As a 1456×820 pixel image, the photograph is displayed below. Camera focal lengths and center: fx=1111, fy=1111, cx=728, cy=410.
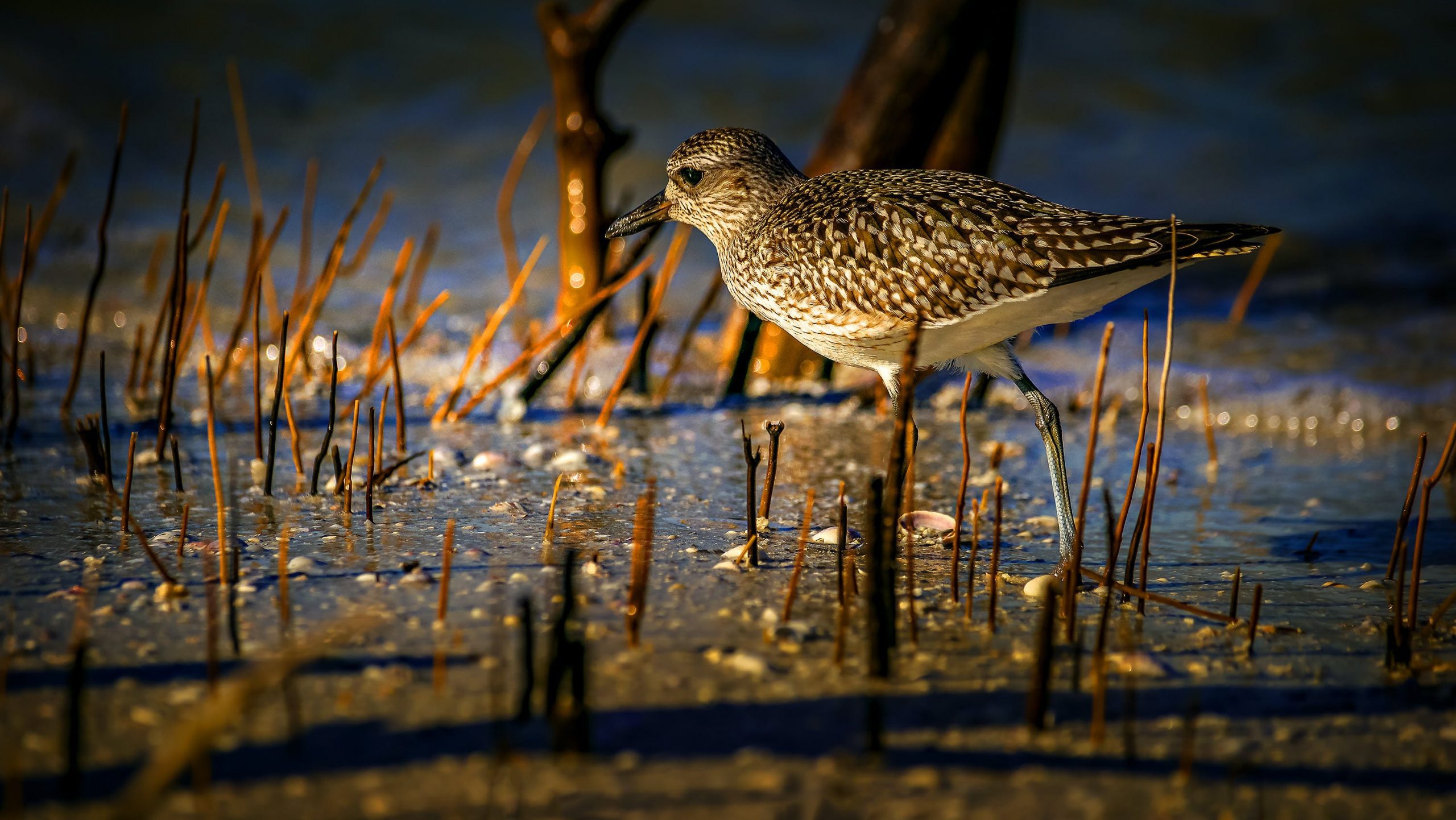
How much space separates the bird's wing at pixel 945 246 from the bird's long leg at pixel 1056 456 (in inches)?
22.5

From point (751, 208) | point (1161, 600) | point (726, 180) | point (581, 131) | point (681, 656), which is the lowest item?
point (681, 656)

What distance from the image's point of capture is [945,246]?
154 inches

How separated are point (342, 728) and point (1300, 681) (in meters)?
2.40

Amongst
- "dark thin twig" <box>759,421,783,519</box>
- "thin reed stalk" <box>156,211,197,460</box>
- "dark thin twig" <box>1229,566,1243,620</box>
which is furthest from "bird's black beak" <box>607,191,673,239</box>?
"dark thin twig" <box>1229,566,1243,620</box>

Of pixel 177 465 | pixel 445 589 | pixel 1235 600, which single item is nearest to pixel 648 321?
pixel 177 465

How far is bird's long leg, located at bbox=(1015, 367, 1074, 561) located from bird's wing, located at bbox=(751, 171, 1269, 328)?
571 millimetres

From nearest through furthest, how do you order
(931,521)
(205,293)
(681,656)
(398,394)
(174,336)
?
(681,656)
(931,521)
(174,336)
(398,394)
(205,293)

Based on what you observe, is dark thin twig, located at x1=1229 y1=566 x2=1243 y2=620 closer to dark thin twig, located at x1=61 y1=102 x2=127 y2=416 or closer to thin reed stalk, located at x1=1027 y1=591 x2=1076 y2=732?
thin reed stalk, located at x1=1027 y1=591 x2=1076 y2=732

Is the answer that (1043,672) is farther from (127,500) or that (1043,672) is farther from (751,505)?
(127,500)

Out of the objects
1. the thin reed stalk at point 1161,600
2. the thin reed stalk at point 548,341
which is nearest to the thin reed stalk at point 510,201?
the thin reed stalk at point 548,341

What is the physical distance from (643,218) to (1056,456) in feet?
7.42

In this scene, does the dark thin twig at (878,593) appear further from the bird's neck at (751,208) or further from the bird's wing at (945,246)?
the bird's neck at (751,208)

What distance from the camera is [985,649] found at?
301 centimetres

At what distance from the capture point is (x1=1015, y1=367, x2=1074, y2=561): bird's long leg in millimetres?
3926
